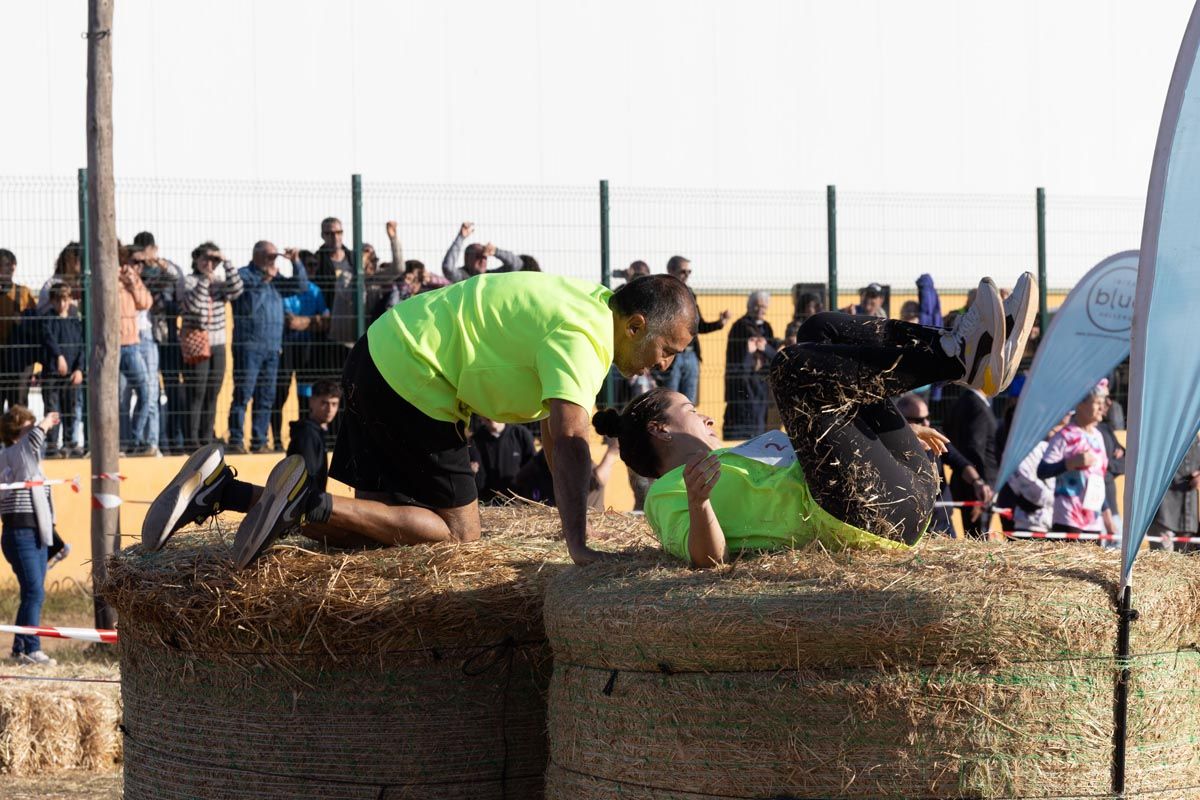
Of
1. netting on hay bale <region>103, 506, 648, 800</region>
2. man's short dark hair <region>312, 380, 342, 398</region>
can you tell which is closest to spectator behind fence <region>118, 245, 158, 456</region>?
man's short dark hair <region>312, 380, 342, 398</region>

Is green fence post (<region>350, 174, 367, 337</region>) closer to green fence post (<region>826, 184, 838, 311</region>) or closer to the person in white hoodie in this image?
the person in white hoodie

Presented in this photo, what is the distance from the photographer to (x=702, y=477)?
13.8 ft

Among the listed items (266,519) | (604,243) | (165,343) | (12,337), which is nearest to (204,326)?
(165,343)

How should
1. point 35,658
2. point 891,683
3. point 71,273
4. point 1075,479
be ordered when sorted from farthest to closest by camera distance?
point 71,273, point 1075,479, point 35,658, point 891,683

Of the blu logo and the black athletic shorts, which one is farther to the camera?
the blu logo

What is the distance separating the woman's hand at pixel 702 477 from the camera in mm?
4203

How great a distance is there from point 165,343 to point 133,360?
0.92ft

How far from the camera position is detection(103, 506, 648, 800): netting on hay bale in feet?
15.8

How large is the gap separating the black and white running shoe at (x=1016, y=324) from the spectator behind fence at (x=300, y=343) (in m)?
8.31

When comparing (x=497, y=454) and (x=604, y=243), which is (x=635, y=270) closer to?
(x=604, y=243)

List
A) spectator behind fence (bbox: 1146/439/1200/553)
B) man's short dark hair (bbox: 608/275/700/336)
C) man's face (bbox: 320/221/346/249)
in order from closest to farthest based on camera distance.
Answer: man's short dark hair (bbox: 608/275/700/336), spectator behind fence (bbox: 1146/439/1200/553), man's face (bbox: 320/221/346/249)

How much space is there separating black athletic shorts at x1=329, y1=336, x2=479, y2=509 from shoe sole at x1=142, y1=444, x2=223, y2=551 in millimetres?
522

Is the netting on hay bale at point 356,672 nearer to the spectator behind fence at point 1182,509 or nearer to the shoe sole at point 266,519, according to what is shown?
the shoe sole at point 266,519

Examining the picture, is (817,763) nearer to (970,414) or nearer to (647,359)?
(647,359)
